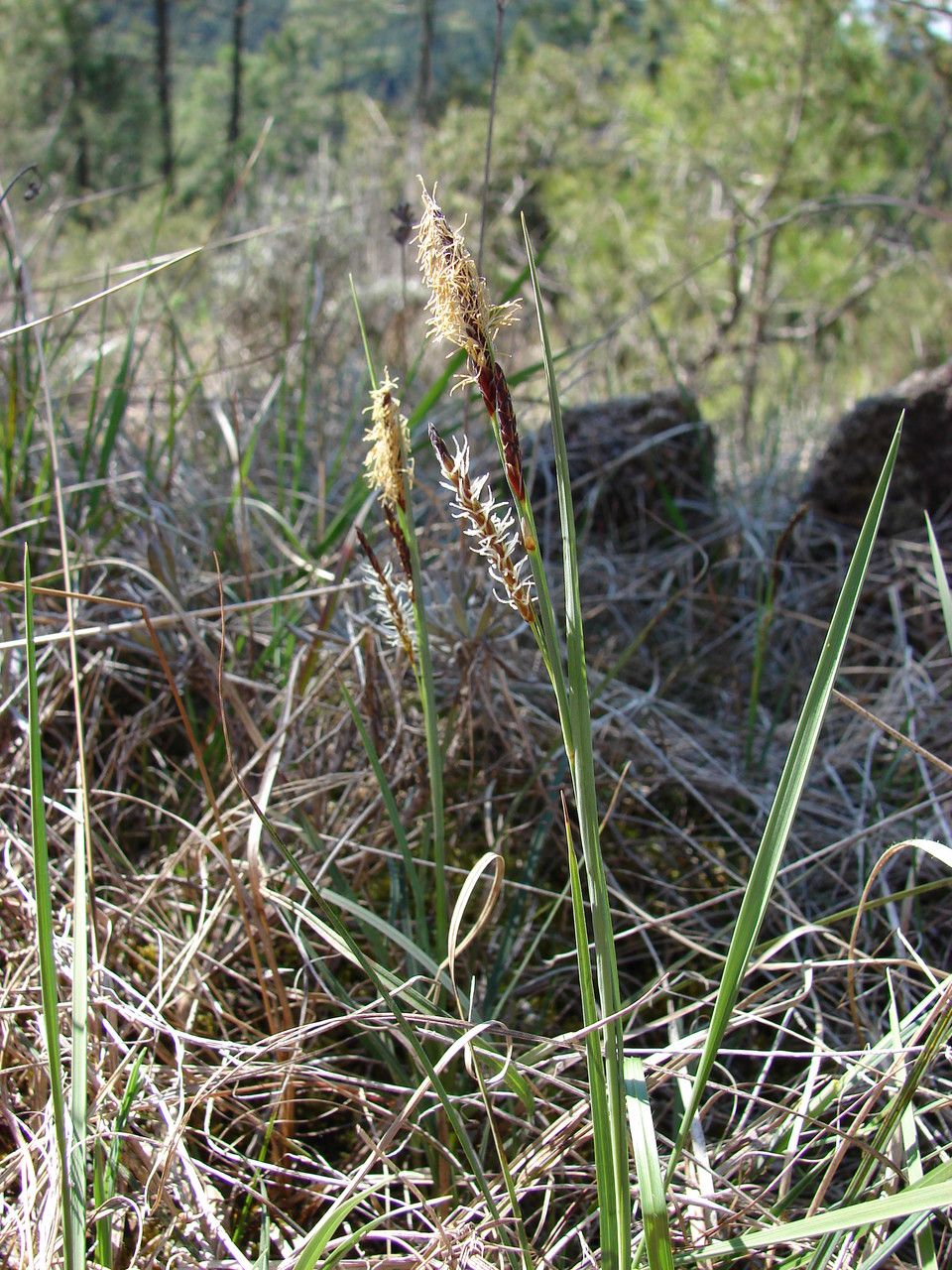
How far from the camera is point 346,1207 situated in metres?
0.69

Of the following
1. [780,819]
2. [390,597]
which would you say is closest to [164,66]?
[390,597]

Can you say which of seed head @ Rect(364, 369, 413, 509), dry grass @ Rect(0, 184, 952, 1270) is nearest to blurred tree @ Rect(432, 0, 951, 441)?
dry grass @ Rect(0, 184, 952, 1270)

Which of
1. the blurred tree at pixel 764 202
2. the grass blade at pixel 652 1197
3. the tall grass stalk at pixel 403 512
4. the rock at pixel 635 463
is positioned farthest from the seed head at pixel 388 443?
the blurred tree at pixel 764 202

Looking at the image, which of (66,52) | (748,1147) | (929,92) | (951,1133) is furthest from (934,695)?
(66,52)

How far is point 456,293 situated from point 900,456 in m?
1.88

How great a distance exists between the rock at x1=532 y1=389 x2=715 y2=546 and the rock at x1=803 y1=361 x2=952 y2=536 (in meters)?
0.28

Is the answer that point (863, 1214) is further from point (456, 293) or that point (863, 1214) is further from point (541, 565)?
point (456, 293)

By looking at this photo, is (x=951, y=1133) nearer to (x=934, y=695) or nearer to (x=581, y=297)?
(x=934, y=695)

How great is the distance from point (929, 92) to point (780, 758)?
464cm

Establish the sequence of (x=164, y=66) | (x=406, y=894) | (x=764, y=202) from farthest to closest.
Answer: (x=164, y=66) → (x=764, y=202) → (x=406, y=894)

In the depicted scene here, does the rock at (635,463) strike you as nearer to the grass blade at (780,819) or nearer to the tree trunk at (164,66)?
the grass blade at (780,819)

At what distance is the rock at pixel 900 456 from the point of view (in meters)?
2.12

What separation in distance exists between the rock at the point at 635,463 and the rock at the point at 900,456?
10.9 inches

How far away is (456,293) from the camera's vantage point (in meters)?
0.57
